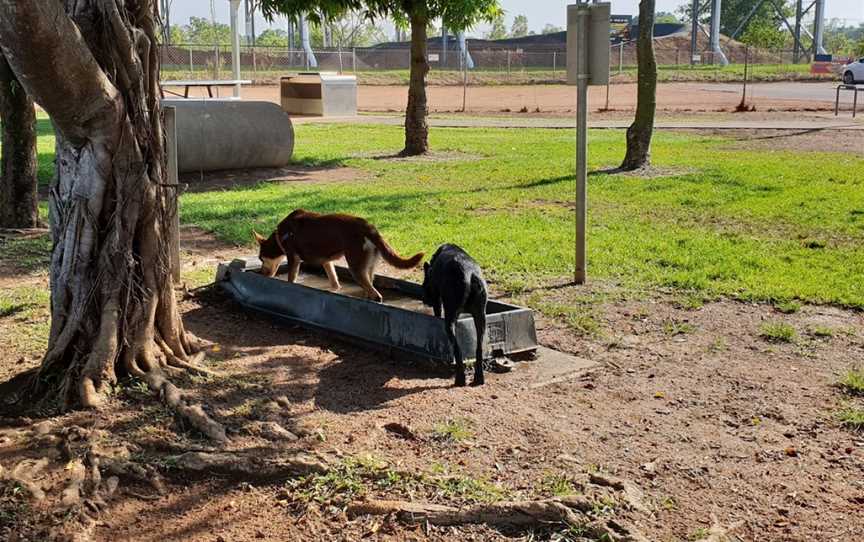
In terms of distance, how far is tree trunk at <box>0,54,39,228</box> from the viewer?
35.0 ft

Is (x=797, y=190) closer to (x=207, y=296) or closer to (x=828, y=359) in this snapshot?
(x=828, y=359)

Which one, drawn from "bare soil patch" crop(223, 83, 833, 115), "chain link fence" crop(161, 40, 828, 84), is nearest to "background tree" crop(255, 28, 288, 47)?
"chain link fence" crop(161, 40, 828, 84)

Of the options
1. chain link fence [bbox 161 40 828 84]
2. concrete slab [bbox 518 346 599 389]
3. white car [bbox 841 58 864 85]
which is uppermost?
chain link fence [bbox 161 40 828 84]

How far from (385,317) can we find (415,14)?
1262cm

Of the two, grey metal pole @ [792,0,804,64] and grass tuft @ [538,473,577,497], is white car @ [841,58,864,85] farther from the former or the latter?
grass tuft @ [538,473,577,497]

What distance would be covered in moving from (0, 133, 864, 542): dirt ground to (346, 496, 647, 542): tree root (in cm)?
6

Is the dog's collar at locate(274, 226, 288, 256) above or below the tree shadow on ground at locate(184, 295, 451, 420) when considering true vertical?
above

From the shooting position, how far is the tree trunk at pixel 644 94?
15922 millimetres

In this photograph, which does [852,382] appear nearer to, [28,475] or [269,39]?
[28,475]

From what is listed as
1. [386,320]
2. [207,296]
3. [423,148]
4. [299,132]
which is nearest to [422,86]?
[423,148]

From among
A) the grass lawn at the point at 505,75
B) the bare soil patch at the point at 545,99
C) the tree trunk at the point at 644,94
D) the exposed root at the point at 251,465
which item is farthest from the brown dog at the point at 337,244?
the grass lawn at the point at 505,75

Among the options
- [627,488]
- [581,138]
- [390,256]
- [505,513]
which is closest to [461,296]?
[390,256]

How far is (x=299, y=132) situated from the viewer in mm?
25141

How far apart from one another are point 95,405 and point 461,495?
2188mm
